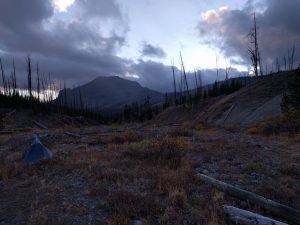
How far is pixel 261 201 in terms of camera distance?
802 cm

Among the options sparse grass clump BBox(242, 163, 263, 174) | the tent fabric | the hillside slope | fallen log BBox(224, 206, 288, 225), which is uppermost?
the hillside slope

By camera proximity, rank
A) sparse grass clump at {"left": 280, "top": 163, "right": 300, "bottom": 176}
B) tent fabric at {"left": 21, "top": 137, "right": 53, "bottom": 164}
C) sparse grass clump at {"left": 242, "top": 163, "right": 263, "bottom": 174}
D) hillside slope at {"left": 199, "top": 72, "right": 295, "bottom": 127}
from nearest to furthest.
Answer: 1. sparse grass clump at {"left": 280, "top": 163, "right": 300, "bottom": 176}
2. sparse grass clump at {"left": 242, "top": 163, "right": 263, "bottom": 174}
3. tent fabric at {"left": 21, "top": 137, "right": 53, "bottom": 164}
4. hillside slope at {"left": 199, "top": 72, "right": 295, "bottom": 127}

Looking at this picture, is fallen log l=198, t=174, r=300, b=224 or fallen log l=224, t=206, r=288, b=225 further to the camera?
fallen log l=198, t=174, r=300, b=224

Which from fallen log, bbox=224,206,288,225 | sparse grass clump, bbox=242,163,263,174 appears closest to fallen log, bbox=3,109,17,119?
sparse grass clump, bbox=242,163,263,174

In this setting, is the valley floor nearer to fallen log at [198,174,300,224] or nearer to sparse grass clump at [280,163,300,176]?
sparse grass clump at [280,163,300,176]

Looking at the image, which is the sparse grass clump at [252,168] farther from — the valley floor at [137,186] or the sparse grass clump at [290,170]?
the sparse grass clump at [290,170]

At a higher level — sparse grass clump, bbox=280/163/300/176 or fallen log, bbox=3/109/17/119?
fallen log, bbox=3/109/17/119

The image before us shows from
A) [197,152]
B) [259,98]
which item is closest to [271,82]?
[259,98]

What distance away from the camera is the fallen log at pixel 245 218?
6.70 m

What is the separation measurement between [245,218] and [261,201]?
1258 mm

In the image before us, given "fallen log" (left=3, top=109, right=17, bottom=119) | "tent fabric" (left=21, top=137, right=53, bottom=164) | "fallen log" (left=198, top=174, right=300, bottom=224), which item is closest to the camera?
"fallen log" (left=198, top=174, right=300, bottom=224)

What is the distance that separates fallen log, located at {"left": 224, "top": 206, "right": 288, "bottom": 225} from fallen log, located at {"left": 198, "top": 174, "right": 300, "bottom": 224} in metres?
0.81

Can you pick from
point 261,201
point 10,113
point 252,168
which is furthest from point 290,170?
point 10,113

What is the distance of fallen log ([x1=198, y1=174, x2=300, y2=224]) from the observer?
727 cm
